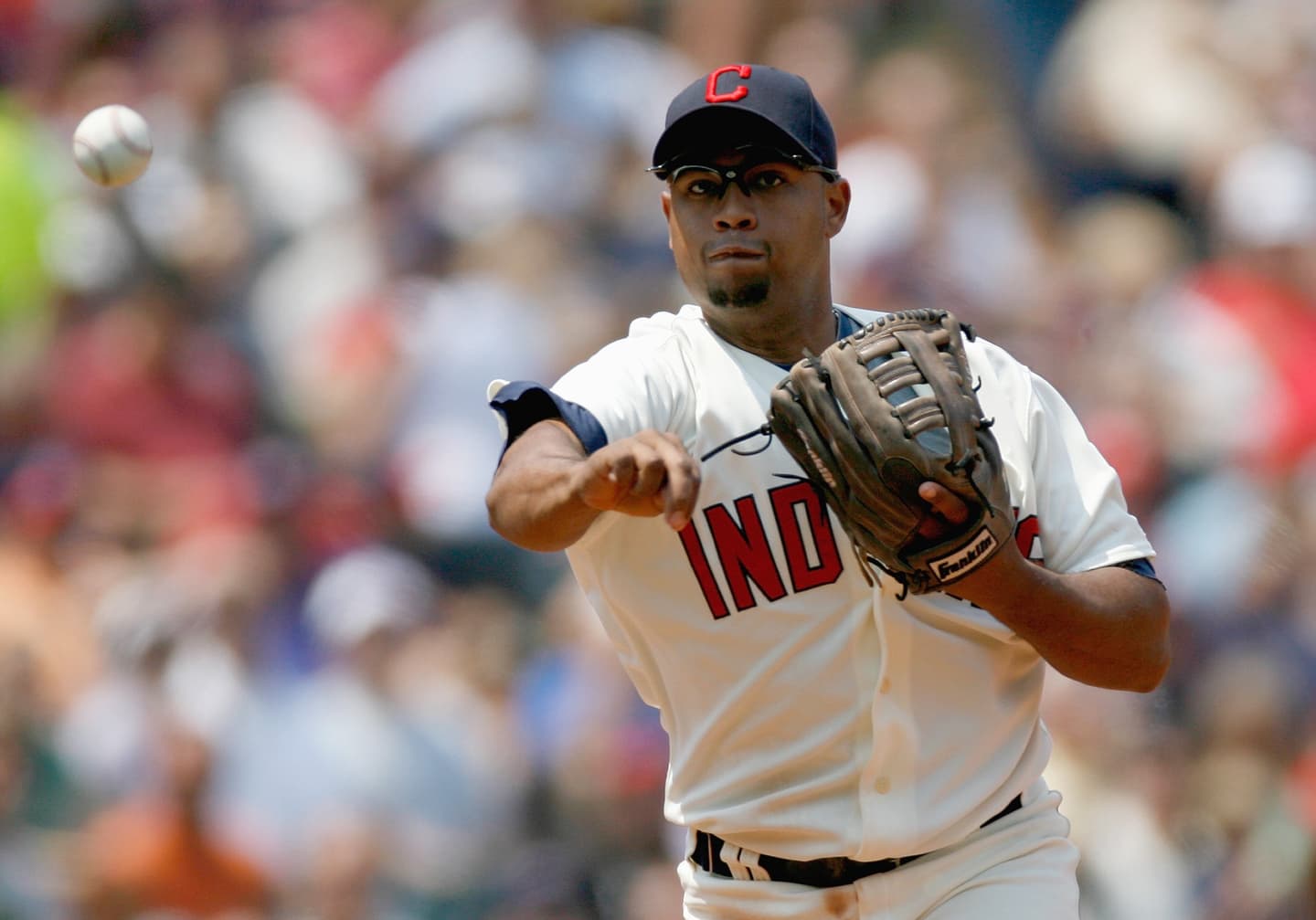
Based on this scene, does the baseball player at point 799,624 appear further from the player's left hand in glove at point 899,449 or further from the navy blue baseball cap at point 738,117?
the player's left hand in glove at point 899,449

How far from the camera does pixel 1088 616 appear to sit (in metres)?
3.18

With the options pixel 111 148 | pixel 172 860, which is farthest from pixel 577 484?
pixel 172 860

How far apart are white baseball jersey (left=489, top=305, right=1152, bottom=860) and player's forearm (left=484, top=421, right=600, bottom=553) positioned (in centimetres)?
22

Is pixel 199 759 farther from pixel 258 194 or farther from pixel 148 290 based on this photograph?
pixel 258 194

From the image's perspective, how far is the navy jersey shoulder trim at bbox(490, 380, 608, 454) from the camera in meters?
2.97

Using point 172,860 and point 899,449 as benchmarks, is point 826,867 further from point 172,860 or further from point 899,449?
point 172,860

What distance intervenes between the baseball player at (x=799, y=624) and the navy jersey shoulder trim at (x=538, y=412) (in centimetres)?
8

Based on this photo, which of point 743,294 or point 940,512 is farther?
point 743,294

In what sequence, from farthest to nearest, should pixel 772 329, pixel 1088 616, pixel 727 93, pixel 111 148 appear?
pixel 111 148 < pixel 772 329 < pixel 727 93 < pixel 1088 616

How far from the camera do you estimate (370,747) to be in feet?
21.0

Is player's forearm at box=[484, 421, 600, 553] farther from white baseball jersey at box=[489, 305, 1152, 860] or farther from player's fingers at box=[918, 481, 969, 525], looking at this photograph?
player's fingers at box=[918, 481, 969, 525]

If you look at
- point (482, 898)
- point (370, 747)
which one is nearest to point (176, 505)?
point (370, 747)

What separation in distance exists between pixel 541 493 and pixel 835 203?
3.48 feet

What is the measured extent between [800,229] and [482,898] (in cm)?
347
